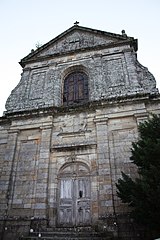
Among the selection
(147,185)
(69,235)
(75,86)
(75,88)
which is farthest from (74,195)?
(75,86)

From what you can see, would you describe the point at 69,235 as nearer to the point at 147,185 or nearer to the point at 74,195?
the point at 74,195

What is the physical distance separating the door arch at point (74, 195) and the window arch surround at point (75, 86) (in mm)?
3320

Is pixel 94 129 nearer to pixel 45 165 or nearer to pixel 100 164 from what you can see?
pixel 100 164

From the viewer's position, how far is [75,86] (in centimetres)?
1141

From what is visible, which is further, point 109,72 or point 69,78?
point 69,78

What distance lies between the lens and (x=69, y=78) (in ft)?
39.1

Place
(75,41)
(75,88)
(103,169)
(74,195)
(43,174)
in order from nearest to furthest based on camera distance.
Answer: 1. (103,169)
2. (74,195)
3. (43,174)
4. (75,88)
5. (75,41)

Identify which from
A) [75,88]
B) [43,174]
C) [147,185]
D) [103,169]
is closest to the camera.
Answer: [147,185]

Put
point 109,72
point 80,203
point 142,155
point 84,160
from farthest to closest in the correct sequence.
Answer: point 109,72 → point 84,160 → point 80,203 → point 142,155

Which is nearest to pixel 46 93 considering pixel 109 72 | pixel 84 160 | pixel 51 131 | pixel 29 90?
pixel 29 90

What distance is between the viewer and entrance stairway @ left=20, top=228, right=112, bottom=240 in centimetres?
652

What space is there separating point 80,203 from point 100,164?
159 cm

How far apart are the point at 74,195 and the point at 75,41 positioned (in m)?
8.63

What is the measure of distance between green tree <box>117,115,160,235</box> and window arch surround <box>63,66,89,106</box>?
4590 mm
